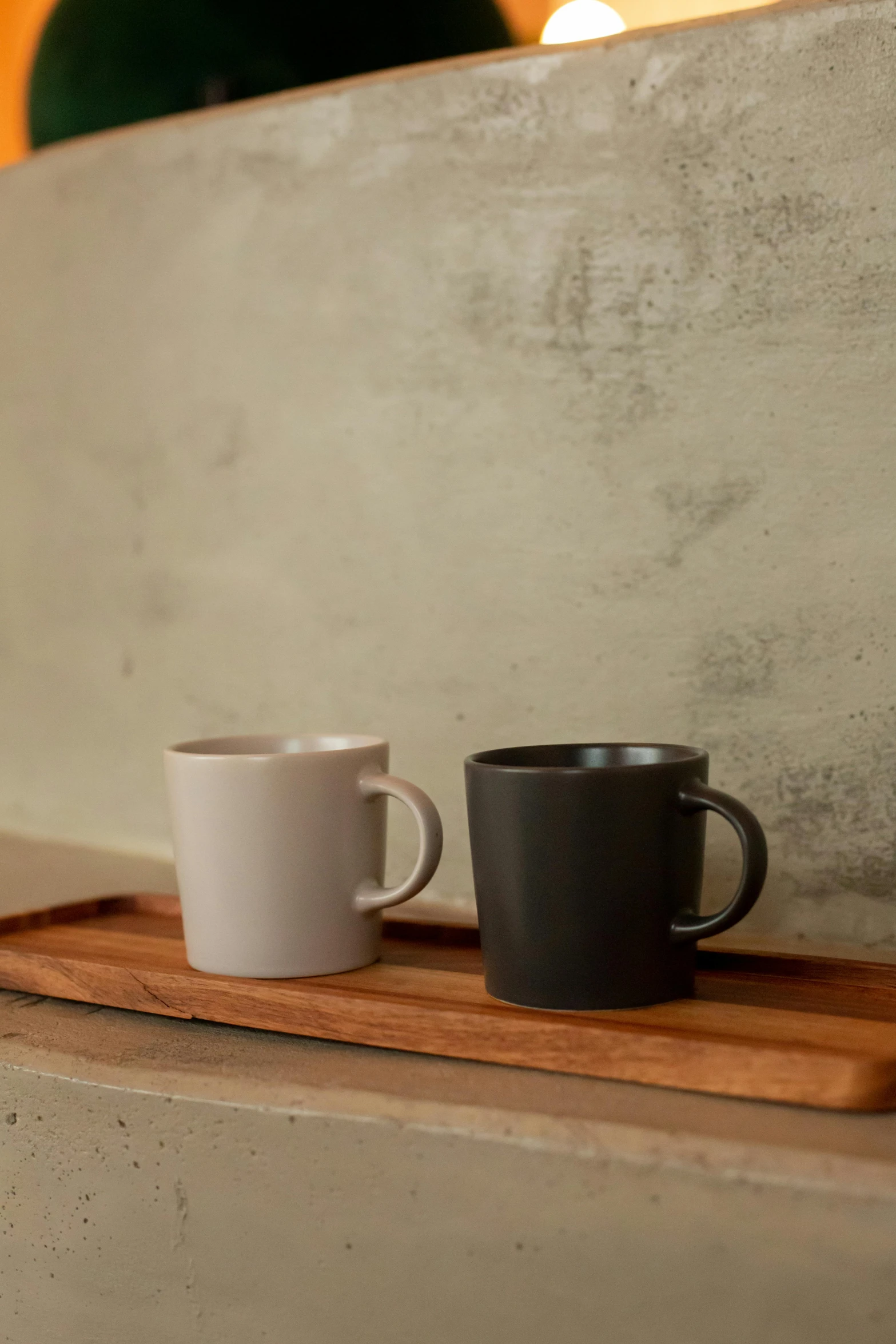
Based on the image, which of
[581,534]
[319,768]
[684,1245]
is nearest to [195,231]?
[581,534]

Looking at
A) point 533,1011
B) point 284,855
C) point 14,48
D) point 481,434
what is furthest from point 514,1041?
point 14,48

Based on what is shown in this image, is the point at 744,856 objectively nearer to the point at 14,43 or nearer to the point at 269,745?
the point at 269,745

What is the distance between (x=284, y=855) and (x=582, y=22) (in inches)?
45.0

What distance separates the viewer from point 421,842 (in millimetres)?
572

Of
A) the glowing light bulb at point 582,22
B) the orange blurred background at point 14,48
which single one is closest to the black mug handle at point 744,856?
the glowing light bulb at point 582,22

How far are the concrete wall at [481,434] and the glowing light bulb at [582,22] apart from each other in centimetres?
64

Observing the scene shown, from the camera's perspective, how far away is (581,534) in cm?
73

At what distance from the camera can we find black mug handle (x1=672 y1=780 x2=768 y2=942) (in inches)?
19.8

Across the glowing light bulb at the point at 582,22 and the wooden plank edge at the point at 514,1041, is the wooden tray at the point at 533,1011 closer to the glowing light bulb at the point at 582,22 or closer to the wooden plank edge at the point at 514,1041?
the wooden plank edge at the point at 514,1041

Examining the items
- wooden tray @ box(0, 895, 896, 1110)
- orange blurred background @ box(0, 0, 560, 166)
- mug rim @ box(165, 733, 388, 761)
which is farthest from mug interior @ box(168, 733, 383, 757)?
orange blurred background @ box(0, 0, 560, 166)

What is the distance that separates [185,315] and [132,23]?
11.2 inches

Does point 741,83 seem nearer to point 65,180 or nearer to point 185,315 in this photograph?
point 185,315

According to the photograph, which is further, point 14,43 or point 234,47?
point 14,43

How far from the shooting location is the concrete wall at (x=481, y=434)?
65 cm
